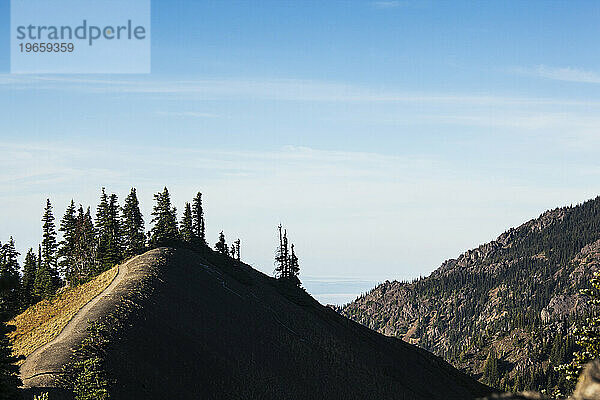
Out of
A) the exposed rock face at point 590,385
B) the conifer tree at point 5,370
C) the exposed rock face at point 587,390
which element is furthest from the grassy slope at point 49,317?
the exposed rock face at point 590,385

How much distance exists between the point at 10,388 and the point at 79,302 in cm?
4138

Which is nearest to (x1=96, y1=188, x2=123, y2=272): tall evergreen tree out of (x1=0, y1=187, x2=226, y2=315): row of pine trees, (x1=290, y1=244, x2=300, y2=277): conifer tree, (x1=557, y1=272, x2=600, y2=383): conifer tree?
(x1=0, y1=187, x2=226, y2=315): row of pine trees

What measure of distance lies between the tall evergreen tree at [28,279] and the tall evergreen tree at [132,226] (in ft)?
62.8

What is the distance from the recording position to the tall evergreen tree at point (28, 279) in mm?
96950

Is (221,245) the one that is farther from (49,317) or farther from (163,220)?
(49,317)

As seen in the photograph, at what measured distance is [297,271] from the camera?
11925 cm

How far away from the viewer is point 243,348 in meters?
67.4

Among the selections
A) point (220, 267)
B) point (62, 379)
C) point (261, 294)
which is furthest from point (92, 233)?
point (62, 379)

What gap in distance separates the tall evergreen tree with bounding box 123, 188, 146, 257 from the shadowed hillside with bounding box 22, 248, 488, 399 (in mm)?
13355

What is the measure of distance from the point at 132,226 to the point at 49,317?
112ft

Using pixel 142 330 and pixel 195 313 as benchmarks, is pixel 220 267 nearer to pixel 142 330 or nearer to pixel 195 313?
pixel 195 313

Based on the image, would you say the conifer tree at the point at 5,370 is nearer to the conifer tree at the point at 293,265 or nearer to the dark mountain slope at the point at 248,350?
the dark mountain slope at the point at 248,350

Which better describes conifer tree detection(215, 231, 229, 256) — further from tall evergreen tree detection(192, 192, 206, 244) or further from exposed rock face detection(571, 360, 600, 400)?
exposed rock face detection(571, 360, 600, 400)

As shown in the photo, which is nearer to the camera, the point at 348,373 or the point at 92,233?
the point at 348,373
